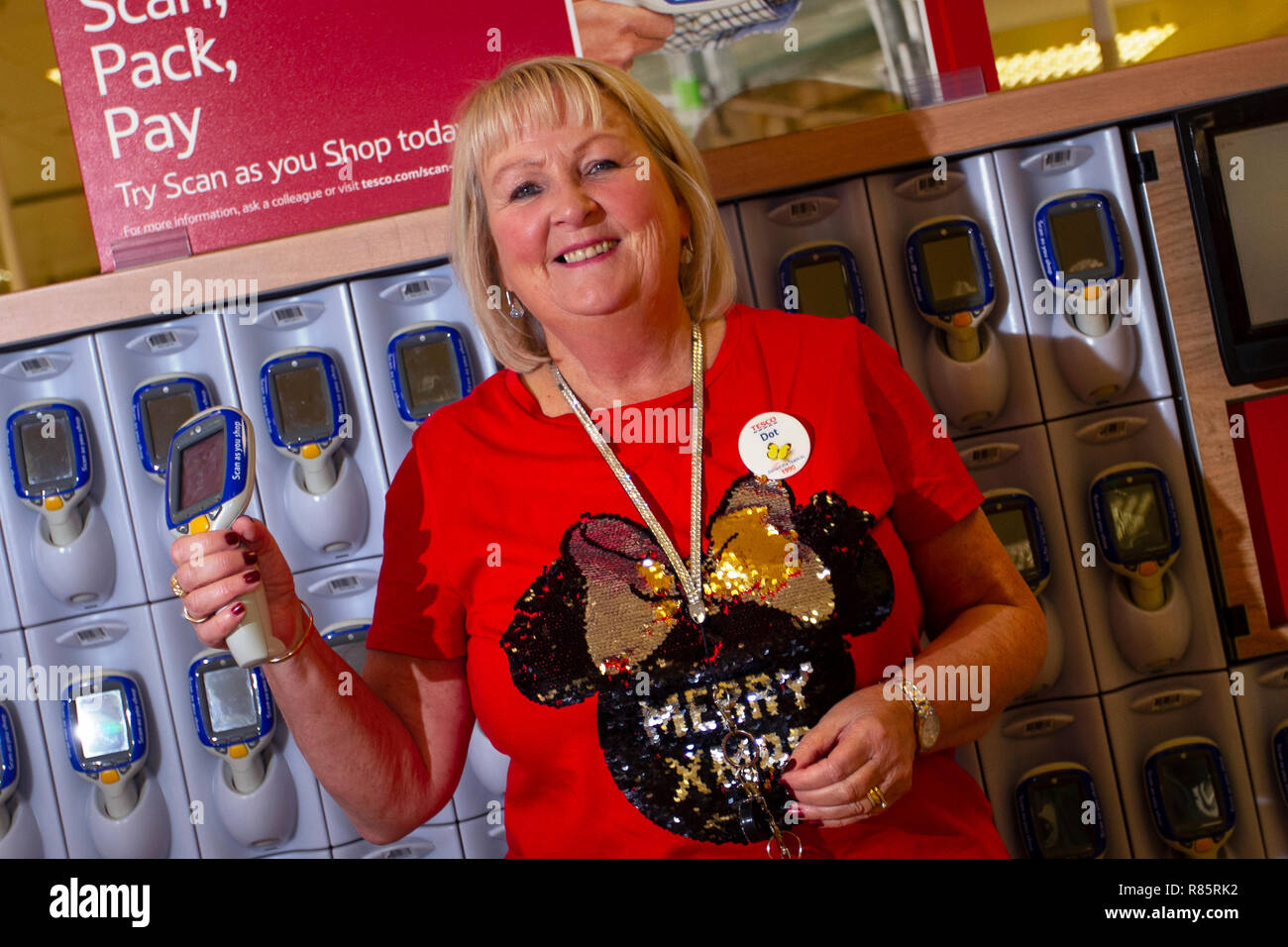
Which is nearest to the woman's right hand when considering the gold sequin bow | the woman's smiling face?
the gold sequin bow

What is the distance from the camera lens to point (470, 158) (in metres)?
1.50

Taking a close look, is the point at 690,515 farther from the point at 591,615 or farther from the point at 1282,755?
the point at 1282,755

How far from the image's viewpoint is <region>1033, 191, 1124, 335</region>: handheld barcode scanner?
2.01 meters

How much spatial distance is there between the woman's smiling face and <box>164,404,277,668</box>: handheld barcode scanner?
1.52ft

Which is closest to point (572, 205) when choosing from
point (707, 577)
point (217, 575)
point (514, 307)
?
point (514, 307)

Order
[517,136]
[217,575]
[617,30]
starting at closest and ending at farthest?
[217,575]
[517,136]
[617,30]

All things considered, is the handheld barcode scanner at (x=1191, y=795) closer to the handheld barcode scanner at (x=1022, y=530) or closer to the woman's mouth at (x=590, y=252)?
the handheld barcode scanner at (x=1022, y=530)

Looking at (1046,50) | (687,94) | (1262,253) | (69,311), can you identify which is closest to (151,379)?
(69,311)

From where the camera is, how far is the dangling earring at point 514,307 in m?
1.63

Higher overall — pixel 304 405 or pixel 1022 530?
pixel 304 405

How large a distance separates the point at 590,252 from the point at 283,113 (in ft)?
3.24

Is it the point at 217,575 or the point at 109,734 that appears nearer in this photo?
the point at 217,575

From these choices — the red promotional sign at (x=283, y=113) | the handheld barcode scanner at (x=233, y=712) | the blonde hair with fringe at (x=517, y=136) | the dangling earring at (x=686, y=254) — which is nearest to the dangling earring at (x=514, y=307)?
the blonde hair with fringe at (x=517, y=136)

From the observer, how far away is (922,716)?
1320 millimetres
